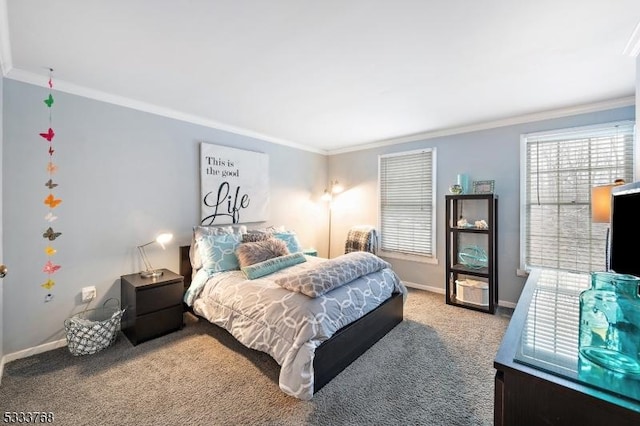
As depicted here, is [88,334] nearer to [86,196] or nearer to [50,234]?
[50,234]

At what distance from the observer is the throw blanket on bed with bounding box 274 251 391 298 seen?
212cm

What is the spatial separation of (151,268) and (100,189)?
0.97 metres

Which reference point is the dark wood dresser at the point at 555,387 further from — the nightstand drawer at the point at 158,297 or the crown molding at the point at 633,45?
the nightstand drawer at the point at 158,297

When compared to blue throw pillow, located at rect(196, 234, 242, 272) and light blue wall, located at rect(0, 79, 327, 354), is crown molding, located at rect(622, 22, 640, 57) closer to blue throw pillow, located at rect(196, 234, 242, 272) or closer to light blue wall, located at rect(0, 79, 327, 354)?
blue throw pillow, located at rect(196, 234, 242, 272)

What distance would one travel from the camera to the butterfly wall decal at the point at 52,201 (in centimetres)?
239

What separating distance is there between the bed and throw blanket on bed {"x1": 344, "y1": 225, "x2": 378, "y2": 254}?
1.26m

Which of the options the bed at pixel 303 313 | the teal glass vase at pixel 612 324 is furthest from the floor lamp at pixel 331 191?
the teal glass vase at pixel 612 324

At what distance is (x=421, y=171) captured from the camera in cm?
415

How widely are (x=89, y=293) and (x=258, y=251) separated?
1.64m

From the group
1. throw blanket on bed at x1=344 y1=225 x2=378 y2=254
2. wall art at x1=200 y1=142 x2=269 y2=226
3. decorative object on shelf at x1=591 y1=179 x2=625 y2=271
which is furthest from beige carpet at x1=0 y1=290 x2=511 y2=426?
throw blanket on bed at x1=344 y1=225 x2=378 y2=254

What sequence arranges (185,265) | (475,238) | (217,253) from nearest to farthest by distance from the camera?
(217,253) → (185,265) → (475,238)

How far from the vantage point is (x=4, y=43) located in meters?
1.84


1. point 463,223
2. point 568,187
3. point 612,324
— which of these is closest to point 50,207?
point 612,324

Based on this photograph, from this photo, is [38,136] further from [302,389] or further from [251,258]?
[302,389]
